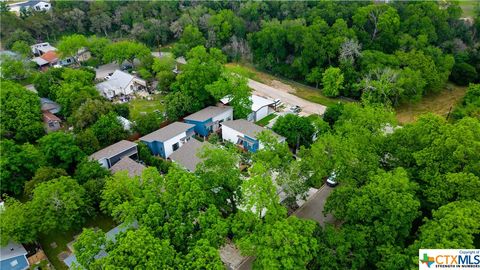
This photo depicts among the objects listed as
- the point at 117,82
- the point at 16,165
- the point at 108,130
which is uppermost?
the point at 16,165

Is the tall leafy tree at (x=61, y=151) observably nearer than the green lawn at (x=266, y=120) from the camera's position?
Yes

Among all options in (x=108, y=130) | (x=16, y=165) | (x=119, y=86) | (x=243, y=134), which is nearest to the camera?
(x=16, y=165)

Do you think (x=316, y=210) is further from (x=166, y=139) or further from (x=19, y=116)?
(x=19, y=116)

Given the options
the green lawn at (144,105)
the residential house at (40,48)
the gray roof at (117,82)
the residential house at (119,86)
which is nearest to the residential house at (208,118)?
the green lawn at (144,105)

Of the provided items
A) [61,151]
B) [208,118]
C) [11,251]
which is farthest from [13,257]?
[208,118]

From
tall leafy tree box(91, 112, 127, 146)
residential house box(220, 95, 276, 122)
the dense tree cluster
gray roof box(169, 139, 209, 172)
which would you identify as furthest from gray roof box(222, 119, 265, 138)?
A: tall leafy tree box(91, 112, 127, 146)

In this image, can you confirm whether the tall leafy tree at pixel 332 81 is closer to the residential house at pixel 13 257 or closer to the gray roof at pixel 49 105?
the gray roof at pixel 49 105

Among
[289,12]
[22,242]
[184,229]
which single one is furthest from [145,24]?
[184,229]
